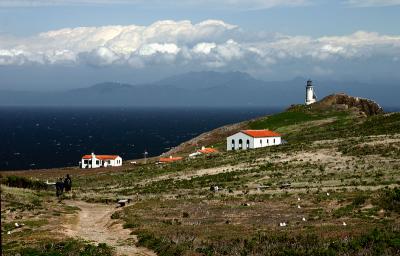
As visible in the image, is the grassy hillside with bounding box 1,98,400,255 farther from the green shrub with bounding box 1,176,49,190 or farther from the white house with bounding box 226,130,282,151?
the white house with bounding box 226,130,282,151

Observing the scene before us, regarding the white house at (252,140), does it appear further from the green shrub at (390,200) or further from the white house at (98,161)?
the green shrub at (390,200)

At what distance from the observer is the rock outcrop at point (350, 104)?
13900cm

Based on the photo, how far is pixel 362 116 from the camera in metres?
124

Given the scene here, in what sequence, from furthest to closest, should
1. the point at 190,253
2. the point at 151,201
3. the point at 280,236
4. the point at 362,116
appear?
the point at 362,116, the point at 151,201, the point at 280,236, the point at 190,253

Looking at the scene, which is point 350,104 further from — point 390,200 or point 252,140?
point 390,200

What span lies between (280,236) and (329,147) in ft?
155

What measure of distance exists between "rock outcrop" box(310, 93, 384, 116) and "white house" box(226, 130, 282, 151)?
40.6m

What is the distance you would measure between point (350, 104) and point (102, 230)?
11713 cm

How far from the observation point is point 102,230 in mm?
34406

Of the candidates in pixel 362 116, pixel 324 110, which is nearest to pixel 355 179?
pixel 362 116

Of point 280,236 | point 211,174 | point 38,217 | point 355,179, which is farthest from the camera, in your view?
point 211,174

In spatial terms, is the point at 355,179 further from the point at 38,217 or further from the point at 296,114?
the point at 296,114

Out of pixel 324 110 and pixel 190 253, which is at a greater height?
pixel 324 110

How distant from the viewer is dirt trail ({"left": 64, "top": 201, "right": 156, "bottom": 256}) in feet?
93.3
